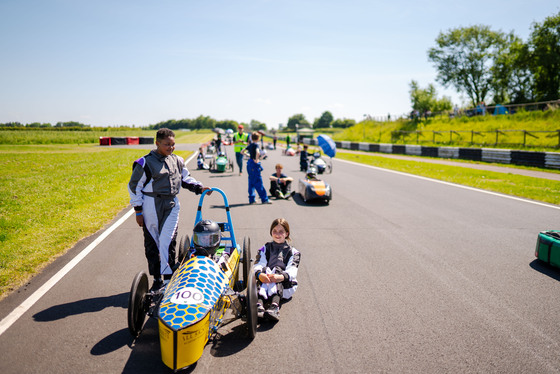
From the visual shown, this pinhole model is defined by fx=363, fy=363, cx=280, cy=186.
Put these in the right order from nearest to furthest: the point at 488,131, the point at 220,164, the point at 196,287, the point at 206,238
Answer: the point at 196,287 → the point at 206,238 → the point at 220,164 → the point at 488,131

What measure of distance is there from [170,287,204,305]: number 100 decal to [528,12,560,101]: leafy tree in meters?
55.7

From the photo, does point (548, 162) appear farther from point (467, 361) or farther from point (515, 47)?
point (515, 47)

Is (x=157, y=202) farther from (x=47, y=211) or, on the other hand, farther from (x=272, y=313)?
(x=47, y=211)

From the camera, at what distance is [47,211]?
8.94 meters

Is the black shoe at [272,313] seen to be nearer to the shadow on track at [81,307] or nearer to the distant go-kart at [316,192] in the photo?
the shadow on track at [81,307]

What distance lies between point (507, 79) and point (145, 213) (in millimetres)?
64713

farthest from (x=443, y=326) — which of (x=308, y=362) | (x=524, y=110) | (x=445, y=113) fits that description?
(x=445, y=113)

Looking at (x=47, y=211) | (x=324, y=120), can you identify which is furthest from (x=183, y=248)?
(x=324, y=120)

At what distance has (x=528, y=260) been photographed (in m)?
5.86

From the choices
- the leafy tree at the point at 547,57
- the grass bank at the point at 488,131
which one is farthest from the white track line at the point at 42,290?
the leafy tree at the point at 547,57

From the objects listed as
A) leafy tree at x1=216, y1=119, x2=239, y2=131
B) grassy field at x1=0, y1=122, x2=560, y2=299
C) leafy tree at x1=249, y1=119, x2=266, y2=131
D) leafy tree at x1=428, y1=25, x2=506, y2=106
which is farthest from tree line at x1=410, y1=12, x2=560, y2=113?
leafy tree at x1=216, y1=119, x2=239, y2=131

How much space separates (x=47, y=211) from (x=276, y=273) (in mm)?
7250

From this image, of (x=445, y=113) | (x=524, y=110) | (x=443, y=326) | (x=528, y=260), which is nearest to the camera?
(x=443, y=326)

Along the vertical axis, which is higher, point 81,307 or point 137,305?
point 137,305
